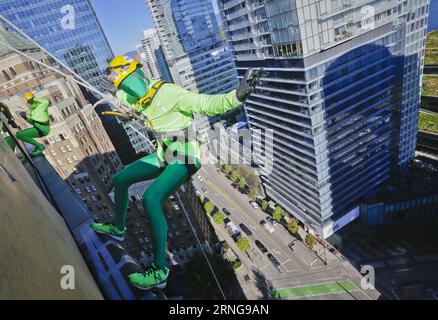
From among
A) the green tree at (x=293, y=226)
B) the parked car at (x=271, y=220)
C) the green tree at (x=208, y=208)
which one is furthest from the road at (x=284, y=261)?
the green tree at (x=208, y=208)

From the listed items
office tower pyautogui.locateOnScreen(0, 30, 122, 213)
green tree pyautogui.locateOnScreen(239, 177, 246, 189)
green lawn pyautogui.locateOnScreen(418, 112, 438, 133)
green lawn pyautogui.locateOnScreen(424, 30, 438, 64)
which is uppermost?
office tower pyautogui.locateOnScreen(0, 30, 122, 213)

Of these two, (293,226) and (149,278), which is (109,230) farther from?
(293,226)

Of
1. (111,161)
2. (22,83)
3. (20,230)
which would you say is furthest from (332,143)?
(22,83)

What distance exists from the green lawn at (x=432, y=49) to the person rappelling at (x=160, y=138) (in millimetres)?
81075

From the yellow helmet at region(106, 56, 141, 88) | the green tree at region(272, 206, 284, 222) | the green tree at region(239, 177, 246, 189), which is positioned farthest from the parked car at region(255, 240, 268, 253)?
the yellow helmet at region(106, 56, 141, 88)

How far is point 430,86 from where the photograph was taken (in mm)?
60375

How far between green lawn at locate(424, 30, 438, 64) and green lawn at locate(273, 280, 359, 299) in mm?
58836

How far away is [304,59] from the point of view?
29.6 m

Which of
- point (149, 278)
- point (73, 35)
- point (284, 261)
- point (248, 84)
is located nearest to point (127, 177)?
point (149, 278)

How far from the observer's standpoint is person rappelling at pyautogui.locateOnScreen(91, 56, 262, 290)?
263 inches

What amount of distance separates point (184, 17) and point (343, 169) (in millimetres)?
69232

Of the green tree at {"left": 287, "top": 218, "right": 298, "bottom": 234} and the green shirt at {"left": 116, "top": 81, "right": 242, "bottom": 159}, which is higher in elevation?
the green shirt at {"left": 116, "top": 81, "right": 242, "bottom": 159}

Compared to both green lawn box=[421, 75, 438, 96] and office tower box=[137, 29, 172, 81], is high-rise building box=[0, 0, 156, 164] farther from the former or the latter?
office tower box=[137, 29, 172, 81]

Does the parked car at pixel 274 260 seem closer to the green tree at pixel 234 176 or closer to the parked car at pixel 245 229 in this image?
the parked car at pixel 245 229
